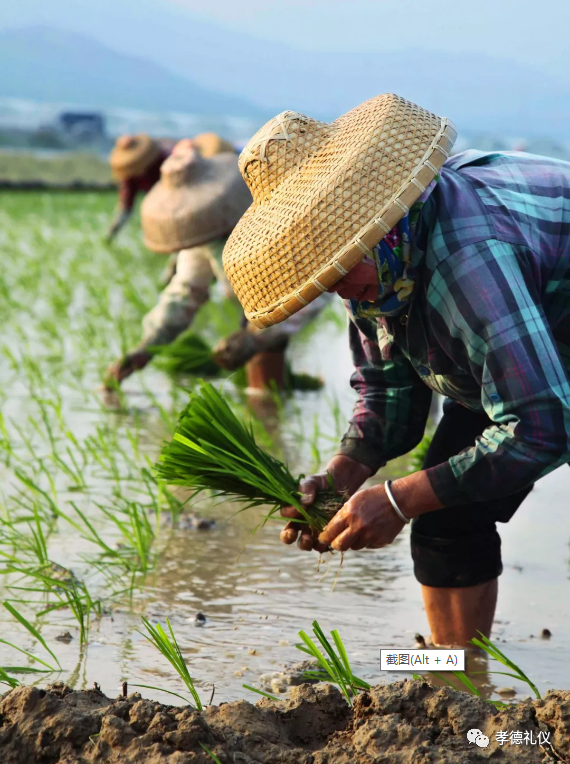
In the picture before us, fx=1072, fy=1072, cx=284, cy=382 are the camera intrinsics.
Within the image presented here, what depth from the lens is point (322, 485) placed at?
2.37 m

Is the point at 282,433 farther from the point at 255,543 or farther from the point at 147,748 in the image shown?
the point at 147,748

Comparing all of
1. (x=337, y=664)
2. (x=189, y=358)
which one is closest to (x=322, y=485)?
(x=337, y=664)

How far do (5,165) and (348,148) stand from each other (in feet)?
115

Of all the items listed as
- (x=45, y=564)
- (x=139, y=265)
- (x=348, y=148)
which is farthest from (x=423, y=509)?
(x=139, y=265)

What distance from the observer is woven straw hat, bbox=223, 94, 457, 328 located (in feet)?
5.77

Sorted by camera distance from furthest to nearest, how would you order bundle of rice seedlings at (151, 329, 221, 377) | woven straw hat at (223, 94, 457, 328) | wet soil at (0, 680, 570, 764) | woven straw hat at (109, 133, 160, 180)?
woven straw hat at (109, 133, 160, 180) → bundle of rice seedlings at (151, 329, 221, 377) → woven straw hat at (223, 94, 457, 328) → wet soil at (0, 680, 570, 764)

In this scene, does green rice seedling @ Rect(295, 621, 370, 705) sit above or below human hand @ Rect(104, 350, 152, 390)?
above

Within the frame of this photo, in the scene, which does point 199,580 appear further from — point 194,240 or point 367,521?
point 194,240

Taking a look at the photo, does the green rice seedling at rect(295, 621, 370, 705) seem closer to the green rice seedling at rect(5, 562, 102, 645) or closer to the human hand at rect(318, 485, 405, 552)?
the human hand at rect(318, 485, 405, 552)

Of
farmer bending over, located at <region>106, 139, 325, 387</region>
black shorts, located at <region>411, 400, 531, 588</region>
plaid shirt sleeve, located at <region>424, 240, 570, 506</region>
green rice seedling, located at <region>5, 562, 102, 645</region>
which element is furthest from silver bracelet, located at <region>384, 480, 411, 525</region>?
farmer bending over, located at <region>106, 139, 325, 387</region>

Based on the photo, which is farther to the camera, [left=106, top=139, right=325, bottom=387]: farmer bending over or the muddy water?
[left=106, top=139, right=325, bottom=387]: farmer bending over

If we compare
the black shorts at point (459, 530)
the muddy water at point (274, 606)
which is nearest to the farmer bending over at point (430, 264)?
the black shorts at point (459, 530)

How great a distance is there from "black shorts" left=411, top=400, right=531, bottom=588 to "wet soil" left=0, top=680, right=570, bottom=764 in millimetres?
537

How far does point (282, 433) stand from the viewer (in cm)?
429
